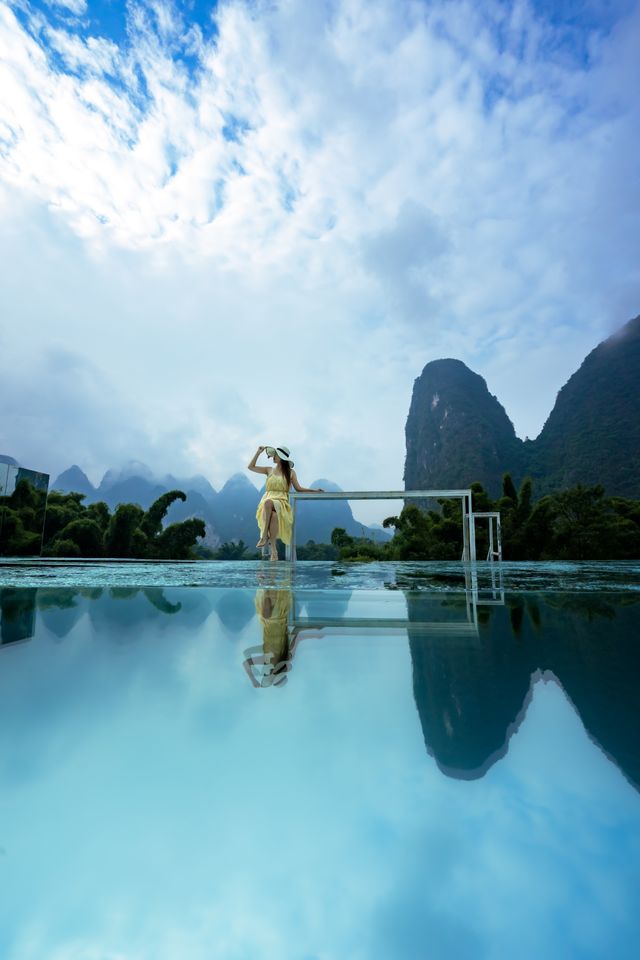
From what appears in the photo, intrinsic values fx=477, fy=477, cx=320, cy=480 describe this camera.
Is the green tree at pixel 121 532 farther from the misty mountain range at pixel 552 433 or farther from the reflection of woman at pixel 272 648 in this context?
the misty mountain range at pixel 552 433

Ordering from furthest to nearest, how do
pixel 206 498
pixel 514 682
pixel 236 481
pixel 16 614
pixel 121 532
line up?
pixel 236 481 → pixel 206 498 → pixel 121 532 → pixel 16 614 → pixel 514 682

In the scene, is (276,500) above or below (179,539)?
above

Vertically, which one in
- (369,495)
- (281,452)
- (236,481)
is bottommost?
(369,495)

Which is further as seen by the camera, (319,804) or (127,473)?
(127,473)

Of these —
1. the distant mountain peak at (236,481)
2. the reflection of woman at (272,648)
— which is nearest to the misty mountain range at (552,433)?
the reflection of woman at (272,648)

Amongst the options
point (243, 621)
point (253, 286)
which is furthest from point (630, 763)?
point (253, 286)

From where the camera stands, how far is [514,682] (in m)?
0.88

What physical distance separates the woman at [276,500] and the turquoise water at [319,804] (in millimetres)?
3878

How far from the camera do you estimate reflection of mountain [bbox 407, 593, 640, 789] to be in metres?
0.64

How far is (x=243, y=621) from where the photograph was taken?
162cm

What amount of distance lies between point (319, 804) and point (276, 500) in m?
4.54

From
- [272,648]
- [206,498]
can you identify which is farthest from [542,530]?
[206,498]

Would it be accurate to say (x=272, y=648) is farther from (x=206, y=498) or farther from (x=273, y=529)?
(x=206, y=498)

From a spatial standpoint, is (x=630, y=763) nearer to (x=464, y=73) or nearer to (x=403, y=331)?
(x=464, y=73)
